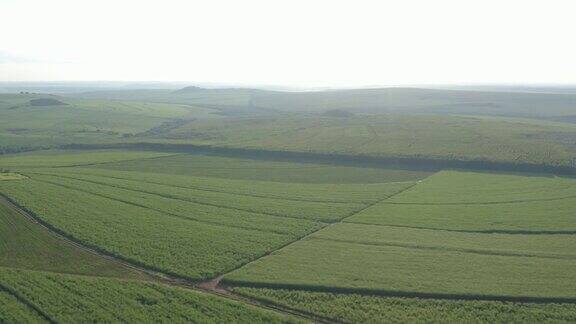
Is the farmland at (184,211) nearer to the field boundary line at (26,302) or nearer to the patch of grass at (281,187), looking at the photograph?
the patch of grass at (281,187)

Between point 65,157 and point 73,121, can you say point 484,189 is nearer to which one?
point 65,157

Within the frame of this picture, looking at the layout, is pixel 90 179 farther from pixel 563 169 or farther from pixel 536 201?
pixel 563 169

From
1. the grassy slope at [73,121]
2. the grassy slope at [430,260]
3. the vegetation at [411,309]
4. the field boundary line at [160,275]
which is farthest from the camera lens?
the grassy slope at [73,121]

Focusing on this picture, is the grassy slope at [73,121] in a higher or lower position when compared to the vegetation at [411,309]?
higher

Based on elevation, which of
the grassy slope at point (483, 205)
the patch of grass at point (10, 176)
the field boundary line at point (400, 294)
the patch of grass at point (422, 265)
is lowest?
the field boundary line at point (400, 294)

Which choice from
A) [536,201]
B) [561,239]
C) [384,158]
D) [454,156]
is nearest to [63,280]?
[561,239]

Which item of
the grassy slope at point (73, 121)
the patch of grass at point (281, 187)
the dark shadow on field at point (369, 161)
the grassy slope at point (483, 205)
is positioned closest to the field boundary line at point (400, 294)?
the grassy slope at point (483, 205)

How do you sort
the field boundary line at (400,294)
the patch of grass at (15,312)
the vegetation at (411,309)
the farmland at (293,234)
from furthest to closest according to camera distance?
1. the field boundary line at (400,294)
2. the farmland at (293,234)
3. the vegetation at (411,309)
4. the patch of grass at (15,312)

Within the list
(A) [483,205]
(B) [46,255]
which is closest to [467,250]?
(A) [483,205]
